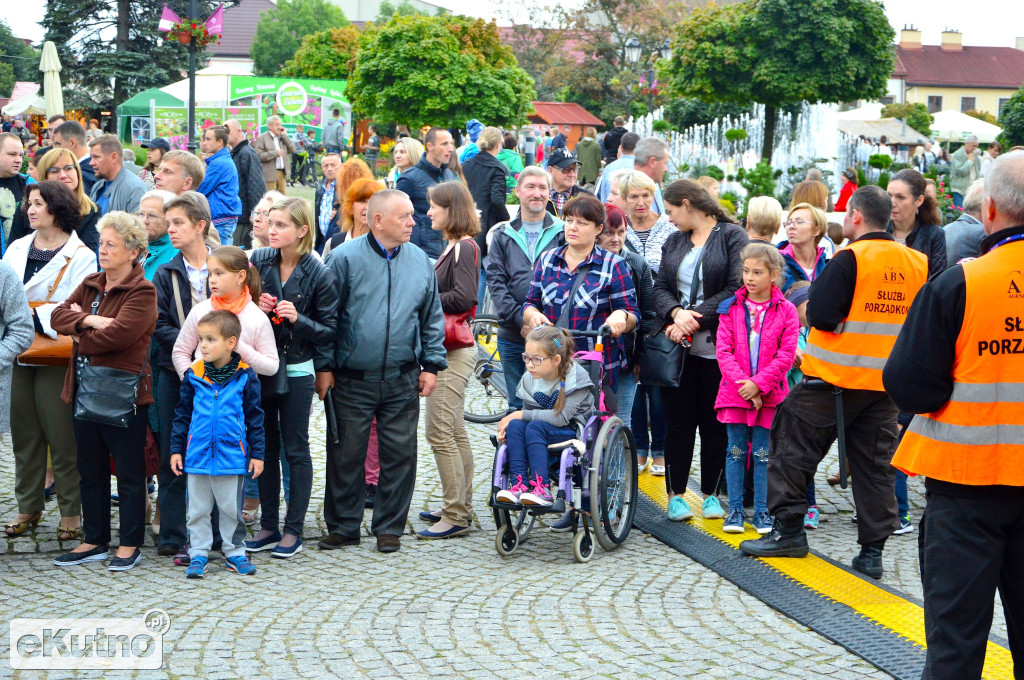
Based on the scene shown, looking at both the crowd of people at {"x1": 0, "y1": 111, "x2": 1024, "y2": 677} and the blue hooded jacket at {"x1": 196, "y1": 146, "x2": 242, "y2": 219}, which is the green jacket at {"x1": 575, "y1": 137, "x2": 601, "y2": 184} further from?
the crowd of people at {"x1": 0, "y1": 111, "x2": 1024, "y2": 677}

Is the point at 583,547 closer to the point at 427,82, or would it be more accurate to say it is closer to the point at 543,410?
the point at 543,410

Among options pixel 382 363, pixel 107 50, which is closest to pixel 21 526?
pixel 382 363

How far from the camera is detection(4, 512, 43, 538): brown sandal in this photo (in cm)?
661

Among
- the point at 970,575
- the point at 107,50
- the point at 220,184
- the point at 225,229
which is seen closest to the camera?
the point at 970,575

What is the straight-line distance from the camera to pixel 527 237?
24.2 feet

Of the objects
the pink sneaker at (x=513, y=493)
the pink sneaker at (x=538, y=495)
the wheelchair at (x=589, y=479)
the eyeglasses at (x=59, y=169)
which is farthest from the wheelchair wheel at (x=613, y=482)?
the eyeglasses at (x=59, y=169)

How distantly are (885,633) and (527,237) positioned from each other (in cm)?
338

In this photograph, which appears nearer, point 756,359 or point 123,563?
point 123,563

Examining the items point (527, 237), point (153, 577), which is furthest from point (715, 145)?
point (153, 577)

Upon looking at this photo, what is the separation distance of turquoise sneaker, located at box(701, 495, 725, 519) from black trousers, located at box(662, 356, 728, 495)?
0.18 m

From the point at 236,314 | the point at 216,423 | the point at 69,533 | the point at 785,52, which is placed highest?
the point at 785,52

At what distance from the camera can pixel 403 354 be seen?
644 centimetres

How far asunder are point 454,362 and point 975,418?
3.79 meters

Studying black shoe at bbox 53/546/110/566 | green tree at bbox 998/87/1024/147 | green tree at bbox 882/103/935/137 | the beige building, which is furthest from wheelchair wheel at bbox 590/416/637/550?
the beige building
